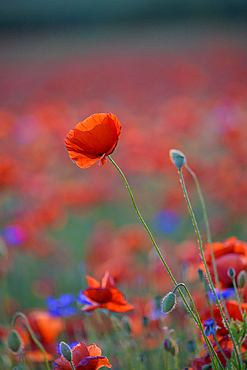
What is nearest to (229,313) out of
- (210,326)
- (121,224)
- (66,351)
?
(210,326)

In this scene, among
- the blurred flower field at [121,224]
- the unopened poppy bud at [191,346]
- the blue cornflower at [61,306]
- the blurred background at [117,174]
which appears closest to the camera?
the unopened poppy bud at [191,346]

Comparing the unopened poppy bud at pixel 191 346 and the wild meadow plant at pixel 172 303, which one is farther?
the unopened poppy bud at pixel 191 346

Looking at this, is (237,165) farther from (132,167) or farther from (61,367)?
(61,367)

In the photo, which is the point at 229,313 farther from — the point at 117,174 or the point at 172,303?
the point at 117,174

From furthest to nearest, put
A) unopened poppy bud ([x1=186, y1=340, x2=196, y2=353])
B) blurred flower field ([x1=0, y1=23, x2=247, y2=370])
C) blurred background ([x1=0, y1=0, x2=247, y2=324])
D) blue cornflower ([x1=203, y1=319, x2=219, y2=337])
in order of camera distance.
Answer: blurred background ([x1=0, y1=0, x2=247, y2=324]), blurred flower field ([x1=0, y1=23, x2=247, y2=370]), unopened poppy bud ([x1=186, y1=340, x2=196, y2=353]), blue cornflower ([x1=203, y1=319, x2=219, y2=337])

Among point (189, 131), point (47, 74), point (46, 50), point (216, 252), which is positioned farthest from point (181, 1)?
point (216, 252)

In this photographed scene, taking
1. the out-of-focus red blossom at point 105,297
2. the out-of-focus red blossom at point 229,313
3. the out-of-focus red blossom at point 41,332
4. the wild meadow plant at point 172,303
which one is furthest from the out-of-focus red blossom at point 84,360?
the out-of-focus red blossom at point 41,332

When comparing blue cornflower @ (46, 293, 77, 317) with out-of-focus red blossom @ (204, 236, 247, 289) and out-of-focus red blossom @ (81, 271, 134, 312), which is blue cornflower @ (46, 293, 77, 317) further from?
out-of-focus red blossom @ (204, 236, 247, 289)

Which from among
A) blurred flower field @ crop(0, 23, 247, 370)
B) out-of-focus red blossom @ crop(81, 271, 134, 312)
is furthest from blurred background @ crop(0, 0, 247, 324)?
out-of-focus red blossom @ crop(81, 271, 134, 312)

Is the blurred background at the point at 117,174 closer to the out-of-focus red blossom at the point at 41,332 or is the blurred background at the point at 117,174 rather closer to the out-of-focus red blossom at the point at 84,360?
the out-of-focus red blossom at the point at 41,332
